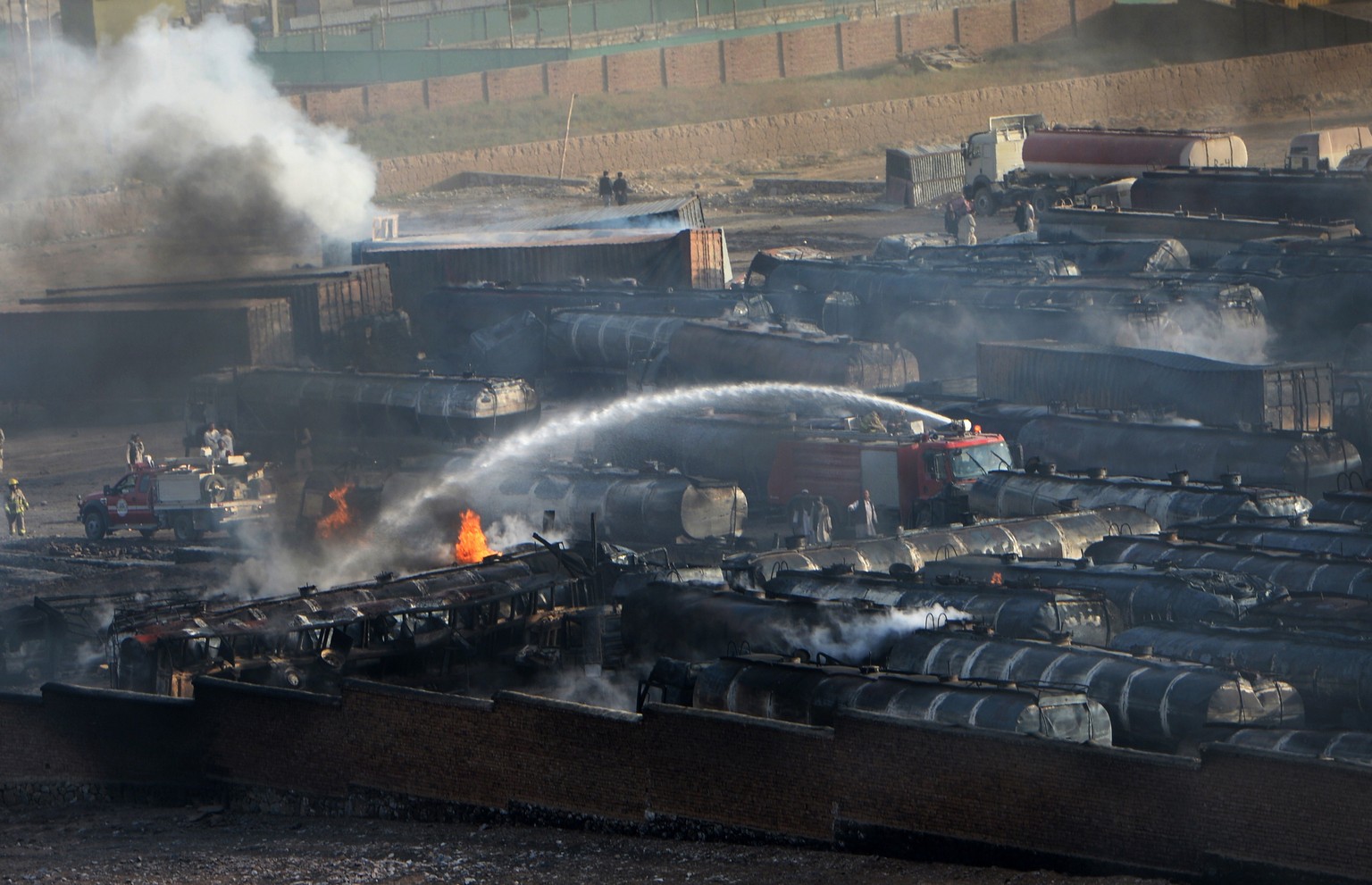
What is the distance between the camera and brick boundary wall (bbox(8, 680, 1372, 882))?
1397 centimetres

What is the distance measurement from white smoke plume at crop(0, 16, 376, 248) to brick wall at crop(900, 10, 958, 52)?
33.7 meters

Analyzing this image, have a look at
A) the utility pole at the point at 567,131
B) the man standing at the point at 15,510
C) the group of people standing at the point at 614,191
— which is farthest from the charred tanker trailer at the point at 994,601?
the utility pole at the point at 567,131

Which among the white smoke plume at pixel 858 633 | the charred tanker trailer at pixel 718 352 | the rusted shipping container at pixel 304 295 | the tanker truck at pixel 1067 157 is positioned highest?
the tanker truck at pixel 1067 157

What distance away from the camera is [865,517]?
29.4 m

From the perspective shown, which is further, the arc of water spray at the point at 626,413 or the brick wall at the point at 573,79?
the brick wall at the point at 573,79

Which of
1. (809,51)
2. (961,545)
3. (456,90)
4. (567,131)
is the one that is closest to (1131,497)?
Result: (961,545)

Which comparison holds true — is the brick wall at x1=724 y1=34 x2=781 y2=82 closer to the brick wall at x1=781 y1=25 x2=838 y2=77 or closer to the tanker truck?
the brick wall at x1=781 y1=25 x2=838 y2=77

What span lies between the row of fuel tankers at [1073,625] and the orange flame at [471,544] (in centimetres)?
488

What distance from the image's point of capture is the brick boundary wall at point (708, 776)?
45.8 ft

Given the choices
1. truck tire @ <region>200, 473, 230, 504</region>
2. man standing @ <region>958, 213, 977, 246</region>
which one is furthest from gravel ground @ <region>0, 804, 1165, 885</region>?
man standing @ <region>958, 213, 977, 246</region>

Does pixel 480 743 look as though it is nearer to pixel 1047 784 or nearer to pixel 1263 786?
pixel 1047 784

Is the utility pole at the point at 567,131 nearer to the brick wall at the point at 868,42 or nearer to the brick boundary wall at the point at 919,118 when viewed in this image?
the brick boundary wall at the point at 919,118

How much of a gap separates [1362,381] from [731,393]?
1234 cm

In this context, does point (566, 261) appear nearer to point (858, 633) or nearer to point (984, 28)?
point (858, 633)
